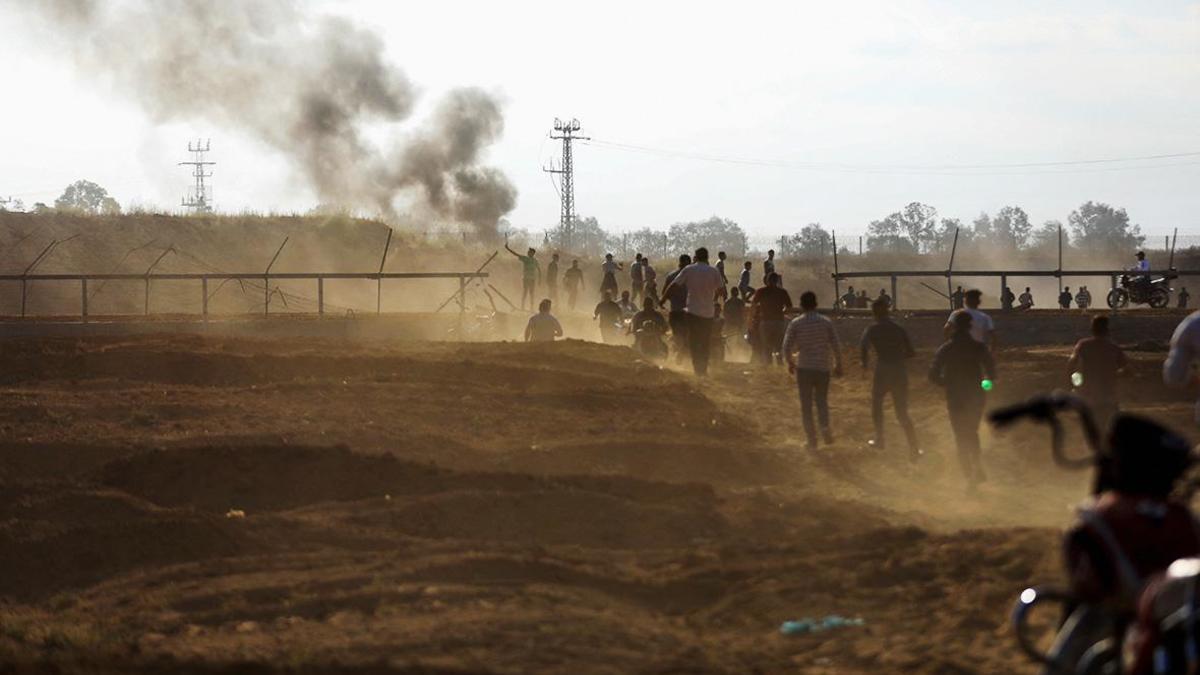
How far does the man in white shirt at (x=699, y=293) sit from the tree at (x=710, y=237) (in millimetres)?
64249

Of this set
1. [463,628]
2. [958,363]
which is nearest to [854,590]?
[463,628]

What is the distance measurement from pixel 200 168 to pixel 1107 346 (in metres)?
95.1

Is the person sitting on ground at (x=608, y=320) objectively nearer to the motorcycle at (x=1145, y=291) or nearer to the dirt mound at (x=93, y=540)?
the motorcycle at (x=1145, y=291)

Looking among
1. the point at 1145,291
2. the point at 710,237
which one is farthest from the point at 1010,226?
the point at 1145,291

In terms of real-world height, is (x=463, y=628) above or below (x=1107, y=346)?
below

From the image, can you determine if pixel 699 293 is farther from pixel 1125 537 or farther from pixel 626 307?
pixel 1125 537

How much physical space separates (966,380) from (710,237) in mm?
110762

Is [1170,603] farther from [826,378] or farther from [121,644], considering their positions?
[826,378]

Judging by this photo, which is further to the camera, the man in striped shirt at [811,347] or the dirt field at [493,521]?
the man in striped shirt at [811,347]

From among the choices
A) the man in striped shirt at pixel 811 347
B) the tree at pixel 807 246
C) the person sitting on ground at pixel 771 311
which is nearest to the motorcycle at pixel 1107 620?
the man in striped shirt at pixel 811 347

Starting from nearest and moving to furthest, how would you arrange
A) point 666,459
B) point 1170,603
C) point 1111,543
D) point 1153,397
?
point 1170,603
point 1111,543
point 666,459
point 1153,397

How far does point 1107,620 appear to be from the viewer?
621cm

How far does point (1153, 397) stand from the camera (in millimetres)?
22578

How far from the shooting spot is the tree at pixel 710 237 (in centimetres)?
9831
